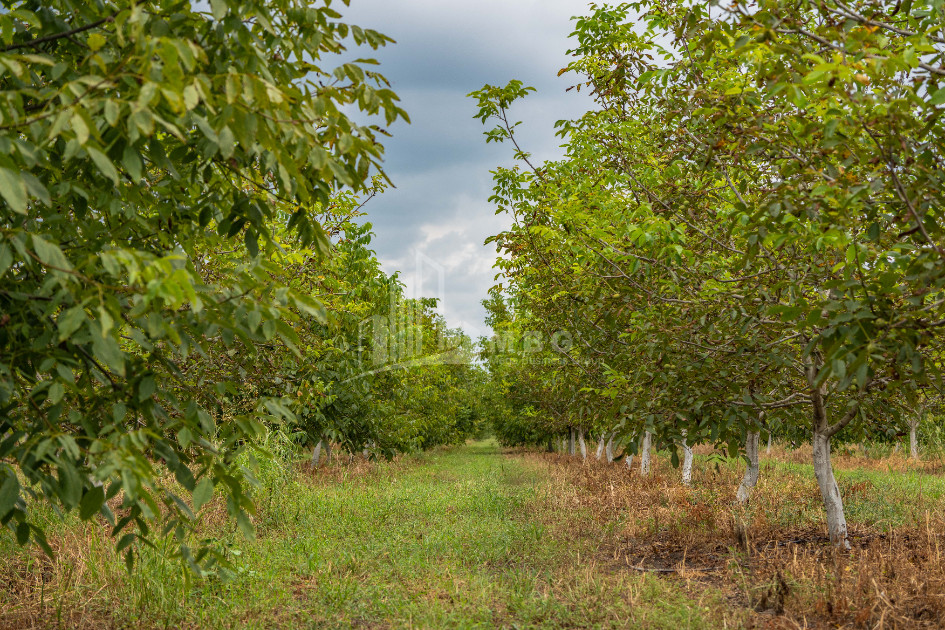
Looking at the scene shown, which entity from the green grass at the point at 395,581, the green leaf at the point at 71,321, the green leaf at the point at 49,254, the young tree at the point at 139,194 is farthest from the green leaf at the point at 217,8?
the green grass at the point at 395,581

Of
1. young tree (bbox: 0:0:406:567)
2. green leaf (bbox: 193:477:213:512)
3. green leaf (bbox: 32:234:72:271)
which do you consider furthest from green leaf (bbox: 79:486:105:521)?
green leaf (bbox: 32:234:72:271)

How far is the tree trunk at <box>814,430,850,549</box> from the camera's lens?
6523 mm

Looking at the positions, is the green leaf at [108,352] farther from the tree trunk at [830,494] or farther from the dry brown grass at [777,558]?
the tree trunk at [830,494]

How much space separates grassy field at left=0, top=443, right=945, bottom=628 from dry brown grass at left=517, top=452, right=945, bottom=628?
2cm

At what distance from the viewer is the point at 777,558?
6.43 metres

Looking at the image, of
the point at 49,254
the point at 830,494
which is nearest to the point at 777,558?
the point at 830,494

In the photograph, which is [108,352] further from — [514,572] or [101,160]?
[514,572]

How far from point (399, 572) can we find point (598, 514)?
13.8 ft

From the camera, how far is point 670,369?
242 inches

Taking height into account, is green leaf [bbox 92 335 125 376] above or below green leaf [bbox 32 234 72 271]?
below

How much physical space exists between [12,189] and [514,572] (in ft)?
19.7

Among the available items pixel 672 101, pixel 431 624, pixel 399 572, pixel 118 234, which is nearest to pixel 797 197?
pixel 672 101

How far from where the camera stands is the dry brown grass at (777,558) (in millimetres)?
Result: 4852

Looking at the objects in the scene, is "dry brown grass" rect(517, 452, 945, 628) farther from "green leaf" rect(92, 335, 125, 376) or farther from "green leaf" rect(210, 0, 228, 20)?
"green leaf" rect(210, 0, 228, 20)
